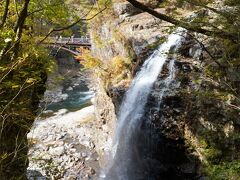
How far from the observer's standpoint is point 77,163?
14203mm

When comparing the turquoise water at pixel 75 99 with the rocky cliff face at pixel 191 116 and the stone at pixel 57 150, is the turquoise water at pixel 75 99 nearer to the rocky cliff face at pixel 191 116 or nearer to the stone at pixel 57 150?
the stone at pixel 57 150

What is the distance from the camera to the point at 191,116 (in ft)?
33.4

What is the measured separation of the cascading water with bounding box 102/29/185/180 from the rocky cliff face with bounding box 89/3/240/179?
37cm

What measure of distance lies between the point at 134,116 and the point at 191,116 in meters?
2.25

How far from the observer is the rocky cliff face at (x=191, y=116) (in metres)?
8.90

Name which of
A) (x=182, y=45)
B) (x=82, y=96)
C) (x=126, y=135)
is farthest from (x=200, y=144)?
(x=82, y=96)

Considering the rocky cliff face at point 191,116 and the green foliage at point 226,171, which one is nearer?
the green foliage at point 226,171

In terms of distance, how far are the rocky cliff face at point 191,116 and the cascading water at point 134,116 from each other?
370mm

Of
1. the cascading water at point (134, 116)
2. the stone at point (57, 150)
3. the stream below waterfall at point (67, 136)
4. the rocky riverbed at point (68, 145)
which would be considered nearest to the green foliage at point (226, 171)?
the cascading water at point (134, 116)

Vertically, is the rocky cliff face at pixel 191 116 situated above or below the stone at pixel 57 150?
above

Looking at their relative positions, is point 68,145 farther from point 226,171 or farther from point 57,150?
point 226,171

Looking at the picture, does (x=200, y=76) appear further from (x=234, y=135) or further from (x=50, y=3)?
(x=50, y=3)

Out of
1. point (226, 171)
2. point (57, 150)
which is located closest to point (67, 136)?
point (57, 150)

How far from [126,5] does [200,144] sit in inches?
372
